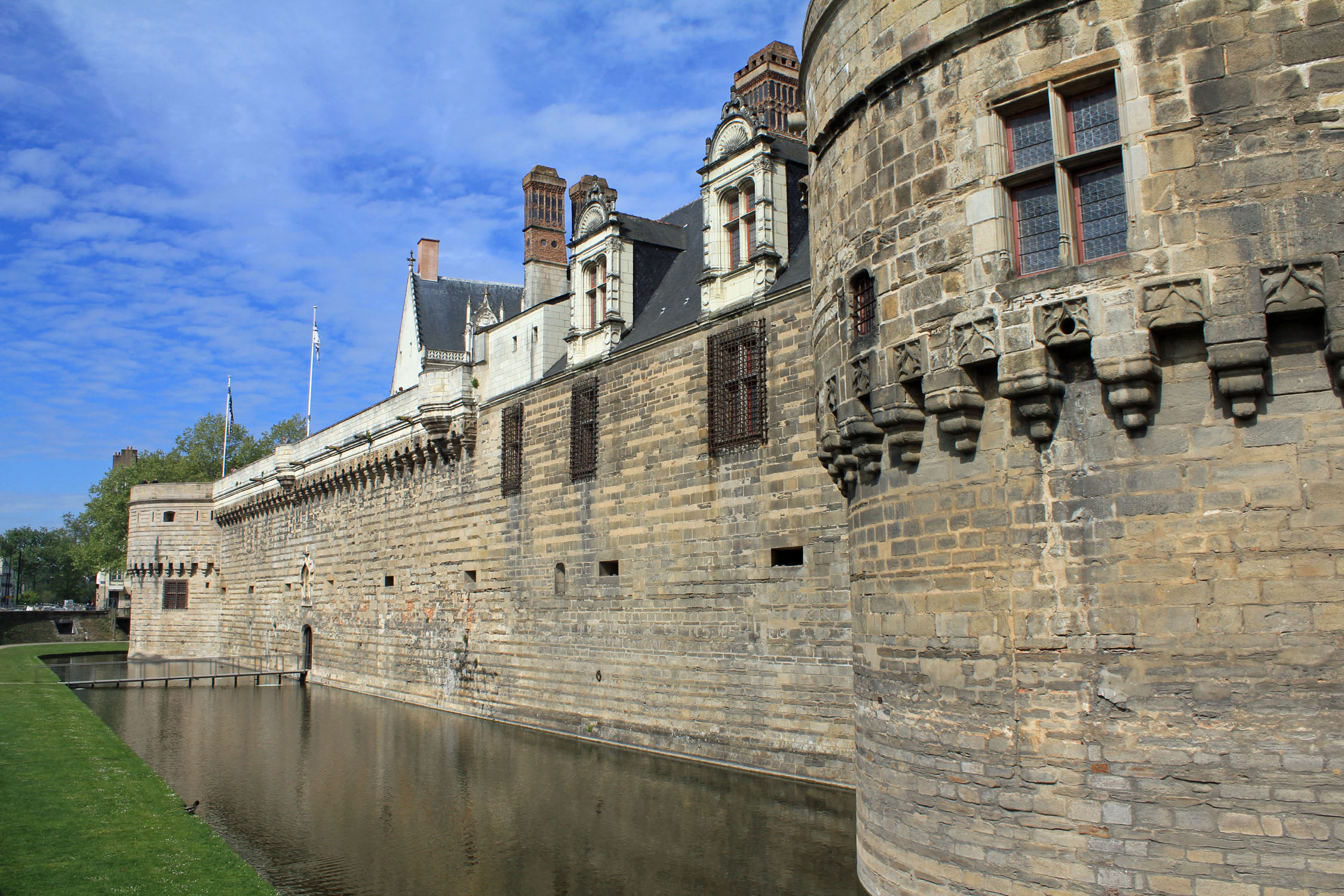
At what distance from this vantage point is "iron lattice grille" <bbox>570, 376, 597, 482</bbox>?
20516 mm

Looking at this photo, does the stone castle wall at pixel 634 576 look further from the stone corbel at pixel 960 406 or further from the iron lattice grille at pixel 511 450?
the stone corbel at pixel 960 406

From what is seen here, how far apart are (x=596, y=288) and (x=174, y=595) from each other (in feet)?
130

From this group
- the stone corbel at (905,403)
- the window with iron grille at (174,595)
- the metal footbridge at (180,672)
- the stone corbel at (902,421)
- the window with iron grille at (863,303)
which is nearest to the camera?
the stone corbel at (905,403)

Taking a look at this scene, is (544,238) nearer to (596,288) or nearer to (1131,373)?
(596,288)

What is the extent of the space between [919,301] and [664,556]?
430 inches

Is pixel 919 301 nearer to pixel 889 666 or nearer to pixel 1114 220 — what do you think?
pixel 1114 220

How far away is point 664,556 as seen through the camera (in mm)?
17938

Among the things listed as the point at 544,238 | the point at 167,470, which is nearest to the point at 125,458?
the point at 167,470

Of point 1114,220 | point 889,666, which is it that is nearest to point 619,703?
point 889,666

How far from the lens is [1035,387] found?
672 cm

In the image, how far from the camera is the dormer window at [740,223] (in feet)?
57.3

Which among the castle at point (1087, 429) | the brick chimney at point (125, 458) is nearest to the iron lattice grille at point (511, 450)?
the castle at point (1087, 429)

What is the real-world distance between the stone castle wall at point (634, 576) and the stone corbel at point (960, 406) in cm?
718

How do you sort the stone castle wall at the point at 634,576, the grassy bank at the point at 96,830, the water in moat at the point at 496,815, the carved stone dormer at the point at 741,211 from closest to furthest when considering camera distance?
1. the grassy bank at the point at 96,830
2. the water in moat at the point at 496,815
3. the stone castle wall at the point at 634,576
4. the carved stone dormer at the point at 741,211
